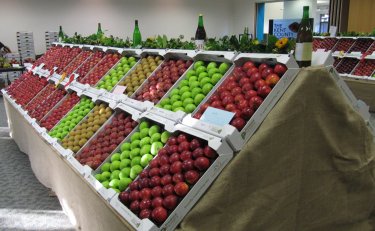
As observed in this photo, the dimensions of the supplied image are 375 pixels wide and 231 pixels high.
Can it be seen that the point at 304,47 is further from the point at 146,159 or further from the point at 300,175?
the point at 146,159

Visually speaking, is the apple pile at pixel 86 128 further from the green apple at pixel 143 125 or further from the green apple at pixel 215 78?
the green apple at pixel 215 78

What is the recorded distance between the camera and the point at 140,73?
3131 mm

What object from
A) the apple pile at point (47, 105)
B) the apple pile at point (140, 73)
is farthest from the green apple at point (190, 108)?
the apple pile at point (47, 105)

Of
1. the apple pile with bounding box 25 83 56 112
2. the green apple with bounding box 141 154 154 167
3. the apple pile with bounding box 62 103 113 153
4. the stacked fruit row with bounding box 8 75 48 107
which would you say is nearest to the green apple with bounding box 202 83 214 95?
the green apple with bounding box 141 154 154 167

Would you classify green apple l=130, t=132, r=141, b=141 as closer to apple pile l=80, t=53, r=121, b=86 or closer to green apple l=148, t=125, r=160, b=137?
green apple l=148, t=125, r=160, b=137

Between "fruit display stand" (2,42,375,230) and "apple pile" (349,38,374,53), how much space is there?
5.81 metres

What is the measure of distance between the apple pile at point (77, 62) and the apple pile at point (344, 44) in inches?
219

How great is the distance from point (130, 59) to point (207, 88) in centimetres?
156

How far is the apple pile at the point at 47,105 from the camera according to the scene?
4.07m

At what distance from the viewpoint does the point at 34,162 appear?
4109mm

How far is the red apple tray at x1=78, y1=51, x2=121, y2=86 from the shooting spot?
12.3 feet

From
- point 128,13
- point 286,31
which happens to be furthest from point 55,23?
point 286,31

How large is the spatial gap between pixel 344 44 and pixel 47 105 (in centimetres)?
634

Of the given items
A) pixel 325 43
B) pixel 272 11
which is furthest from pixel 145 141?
→ pixel 272 11
